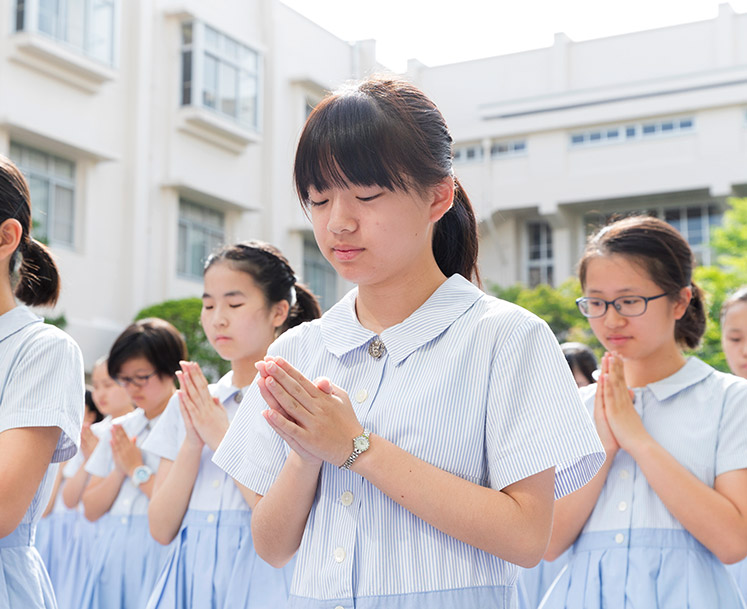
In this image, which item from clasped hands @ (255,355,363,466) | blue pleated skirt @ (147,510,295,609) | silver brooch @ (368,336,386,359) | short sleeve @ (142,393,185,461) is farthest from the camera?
short sleeve @ (142,393,185,461)

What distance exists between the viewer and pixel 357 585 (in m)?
1.61

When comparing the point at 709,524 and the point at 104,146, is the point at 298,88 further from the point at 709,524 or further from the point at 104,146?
the point at 709,524

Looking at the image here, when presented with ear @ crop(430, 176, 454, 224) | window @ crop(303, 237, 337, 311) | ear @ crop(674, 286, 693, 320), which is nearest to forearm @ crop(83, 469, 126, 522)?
ear @ crop(674, 286, 693, 320)

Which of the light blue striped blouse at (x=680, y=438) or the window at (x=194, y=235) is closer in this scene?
the light blue striped blouse at (x=680, y=438)

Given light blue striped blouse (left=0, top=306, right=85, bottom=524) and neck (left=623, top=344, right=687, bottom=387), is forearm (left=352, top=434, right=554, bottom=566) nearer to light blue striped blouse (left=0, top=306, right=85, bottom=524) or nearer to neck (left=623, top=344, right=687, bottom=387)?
light blue striped blouse (left=0, top=306, right=85, bottom=524)

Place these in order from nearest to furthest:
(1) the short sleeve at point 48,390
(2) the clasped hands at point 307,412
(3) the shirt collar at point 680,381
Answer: (2) the clasped hands at point 307,412, (1) the short sleeve at point 48,390, (3) the shirt collar at point 680,381

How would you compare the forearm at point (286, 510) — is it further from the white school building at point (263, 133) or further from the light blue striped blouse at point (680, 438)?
the white school building at point (263, 133)

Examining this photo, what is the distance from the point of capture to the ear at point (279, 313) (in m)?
3.31

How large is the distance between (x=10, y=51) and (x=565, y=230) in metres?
13.9

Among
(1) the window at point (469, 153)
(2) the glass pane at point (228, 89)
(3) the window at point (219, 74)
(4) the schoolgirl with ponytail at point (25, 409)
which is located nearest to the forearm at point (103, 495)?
(4) the schoolgirl with ponytail at point (25, 409)

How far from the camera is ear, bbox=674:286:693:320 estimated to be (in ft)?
8.83

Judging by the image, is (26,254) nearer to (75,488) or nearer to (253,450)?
(253,450)

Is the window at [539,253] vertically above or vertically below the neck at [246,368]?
above

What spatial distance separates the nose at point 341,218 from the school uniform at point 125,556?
2.56 meters
